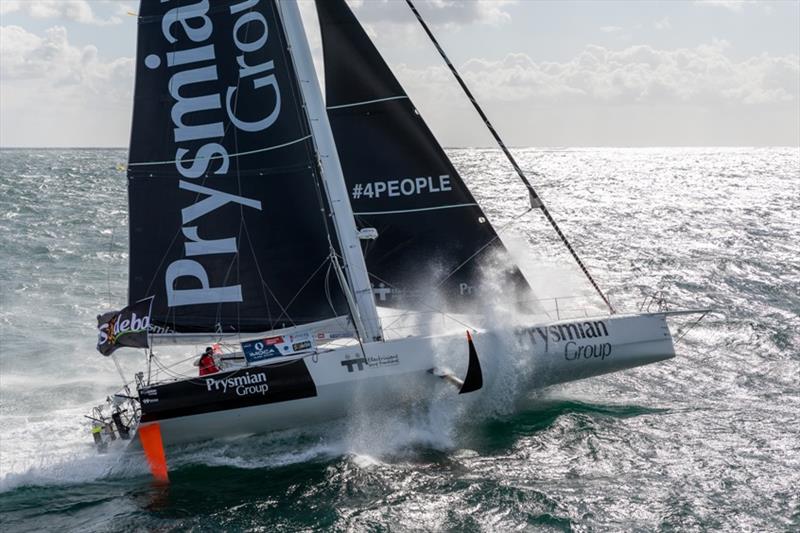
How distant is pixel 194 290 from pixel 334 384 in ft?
9.75

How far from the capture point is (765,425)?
1540 centimetres

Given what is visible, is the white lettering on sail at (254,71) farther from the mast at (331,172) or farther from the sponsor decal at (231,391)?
the sponsor decal at (231,391)

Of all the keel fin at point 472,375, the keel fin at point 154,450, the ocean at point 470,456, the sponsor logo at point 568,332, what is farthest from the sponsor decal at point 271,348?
the sponsor logo at point 568,332

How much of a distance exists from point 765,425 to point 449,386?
5620 mm

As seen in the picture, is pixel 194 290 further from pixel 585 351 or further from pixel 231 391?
pixel 585 351

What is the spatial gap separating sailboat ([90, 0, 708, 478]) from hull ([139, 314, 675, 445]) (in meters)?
0.02

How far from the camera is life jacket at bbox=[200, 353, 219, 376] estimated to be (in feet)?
48.4

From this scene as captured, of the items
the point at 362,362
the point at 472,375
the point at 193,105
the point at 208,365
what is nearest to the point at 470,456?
the point at 472,375

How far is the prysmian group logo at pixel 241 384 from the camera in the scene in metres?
13.9

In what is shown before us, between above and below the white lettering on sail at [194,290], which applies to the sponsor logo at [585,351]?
below

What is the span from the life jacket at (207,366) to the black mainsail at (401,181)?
3.77m

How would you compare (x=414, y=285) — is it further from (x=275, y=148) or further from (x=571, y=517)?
(x=571, y=517)

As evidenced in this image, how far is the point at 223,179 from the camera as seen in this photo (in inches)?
584

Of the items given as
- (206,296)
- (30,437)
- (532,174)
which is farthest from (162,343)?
(532,174)
